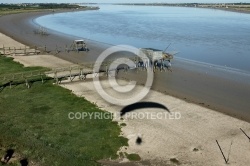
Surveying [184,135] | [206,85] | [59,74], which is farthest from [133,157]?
[59,74]

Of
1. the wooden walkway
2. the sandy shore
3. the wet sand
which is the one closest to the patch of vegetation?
the sandy shore

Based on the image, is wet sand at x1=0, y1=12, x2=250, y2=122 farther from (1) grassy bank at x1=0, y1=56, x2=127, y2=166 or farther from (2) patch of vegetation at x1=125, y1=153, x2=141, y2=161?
(2) patch of vegetation at x1=125, y1=153, x2=141, y2=161

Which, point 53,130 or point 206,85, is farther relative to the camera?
point 206,85

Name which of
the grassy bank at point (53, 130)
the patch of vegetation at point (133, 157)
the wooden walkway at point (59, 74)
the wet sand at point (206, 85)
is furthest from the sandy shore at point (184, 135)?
the wooden walkway at point (59, 74)

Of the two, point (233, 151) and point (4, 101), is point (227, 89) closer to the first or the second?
point (233, 151)

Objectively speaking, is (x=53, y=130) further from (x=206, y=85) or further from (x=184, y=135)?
(x=206, y=85)

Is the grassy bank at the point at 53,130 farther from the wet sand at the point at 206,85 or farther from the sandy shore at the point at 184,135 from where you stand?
the wet sand at the point at 206,85

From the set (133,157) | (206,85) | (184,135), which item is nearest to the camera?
(133,157)

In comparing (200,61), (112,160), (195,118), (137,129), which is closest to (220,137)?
(195,118)
